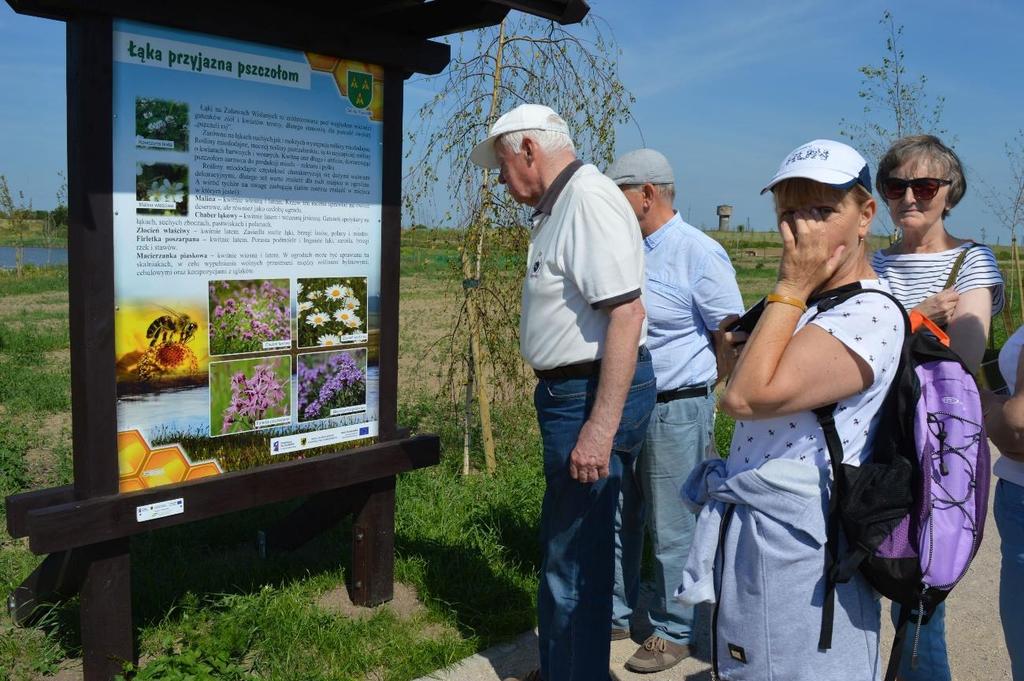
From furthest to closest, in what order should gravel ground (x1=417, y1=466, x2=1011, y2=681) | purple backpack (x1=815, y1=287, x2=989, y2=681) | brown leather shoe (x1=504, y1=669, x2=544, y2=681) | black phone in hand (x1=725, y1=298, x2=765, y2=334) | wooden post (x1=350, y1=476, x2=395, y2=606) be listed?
wooden post (x1=350, y1=476, x2=395, y2=606) < gravel ground (x1=417, y1=466, x2=1011, y2=681) < brown leather shoe (x1=504, y1=669, x2=544, y2=681) < black phone in hand (x1=725, y1=298, x2=765, y2=334) < purple backpack (x1=815, y1=287, x2=989, y2=681)

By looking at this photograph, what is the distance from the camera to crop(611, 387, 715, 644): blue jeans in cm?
343

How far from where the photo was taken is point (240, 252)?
10.4ft

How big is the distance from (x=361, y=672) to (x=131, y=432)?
123cm

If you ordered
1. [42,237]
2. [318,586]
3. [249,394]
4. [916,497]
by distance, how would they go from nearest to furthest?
[916,497], [249,394], [318,586], [42,237]

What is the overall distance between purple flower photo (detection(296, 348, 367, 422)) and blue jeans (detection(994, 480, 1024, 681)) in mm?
2347

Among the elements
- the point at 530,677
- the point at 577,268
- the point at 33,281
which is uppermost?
the point at 577,268

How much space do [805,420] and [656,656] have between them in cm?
190

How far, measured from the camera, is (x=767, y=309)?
193 centimetres

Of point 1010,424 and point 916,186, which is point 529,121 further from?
point 1010,424

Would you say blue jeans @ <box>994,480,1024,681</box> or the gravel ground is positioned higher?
blue jeans @ <box>994,480,1024,681</box>

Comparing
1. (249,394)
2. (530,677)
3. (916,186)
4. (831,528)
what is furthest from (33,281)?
(831,528)

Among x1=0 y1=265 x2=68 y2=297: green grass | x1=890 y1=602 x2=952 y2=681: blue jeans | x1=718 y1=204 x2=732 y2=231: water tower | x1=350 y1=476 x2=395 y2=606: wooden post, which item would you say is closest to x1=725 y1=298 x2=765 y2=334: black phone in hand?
x1=890 y1=602 x2=952 y2=681: blue jeans

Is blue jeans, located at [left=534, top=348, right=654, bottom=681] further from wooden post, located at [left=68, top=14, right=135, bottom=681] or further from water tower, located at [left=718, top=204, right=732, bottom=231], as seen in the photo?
water tower, located at [left=718, top=204, right=732, bottom=231]

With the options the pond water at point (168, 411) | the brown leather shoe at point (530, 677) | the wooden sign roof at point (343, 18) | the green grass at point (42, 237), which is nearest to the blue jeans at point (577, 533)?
the brown leather shoe at point (530, 677)
